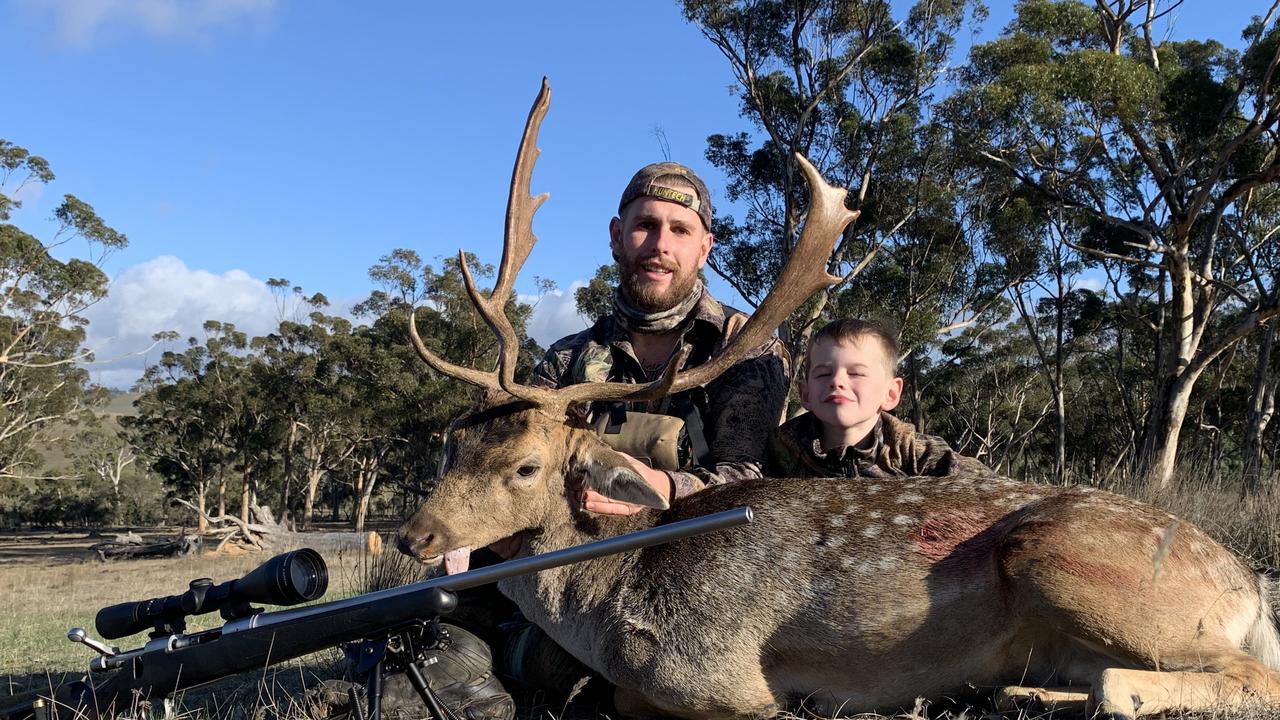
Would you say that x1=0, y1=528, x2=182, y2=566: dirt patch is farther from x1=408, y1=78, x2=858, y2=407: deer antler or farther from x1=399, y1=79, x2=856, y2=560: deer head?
x1=399, y1=79, x2=856, y2=560: deer head

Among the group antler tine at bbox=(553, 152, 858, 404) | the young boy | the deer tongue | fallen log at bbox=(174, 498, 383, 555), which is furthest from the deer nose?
fallen log at bbox=(174, 498, 383, 555)

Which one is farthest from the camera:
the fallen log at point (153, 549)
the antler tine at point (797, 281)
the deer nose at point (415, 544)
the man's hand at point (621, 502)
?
the fallen log at point (153, 549)

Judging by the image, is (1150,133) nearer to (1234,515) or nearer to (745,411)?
(1234,515)

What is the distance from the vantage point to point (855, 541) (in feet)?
13.1

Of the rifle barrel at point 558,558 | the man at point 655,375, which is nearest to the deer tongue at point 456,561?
the man at point 655,375

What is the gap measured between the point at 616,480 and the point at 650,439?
30.7 inches

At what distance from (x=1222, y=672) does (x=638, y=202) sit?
3771 millimetres

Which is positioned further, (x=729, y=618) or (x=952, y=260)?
(x=952, y=260)

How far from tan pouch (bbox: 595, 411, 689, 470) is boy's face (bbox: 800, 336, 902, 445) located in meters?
0.74

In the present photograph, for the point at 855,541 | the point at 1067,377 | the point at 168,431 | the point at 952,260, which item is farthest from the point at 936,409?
the point at 855,541

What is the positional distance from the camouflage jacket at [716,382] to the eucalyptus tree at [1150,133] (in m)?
14.6

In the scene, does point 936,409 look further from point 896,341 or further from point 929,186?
point 896,341

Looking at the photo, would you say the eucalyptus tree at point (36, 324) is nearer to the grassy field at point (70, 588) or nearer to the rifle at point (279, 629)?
the grassy field at point (70, 588)

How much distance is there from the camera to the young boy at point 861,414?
485cm
